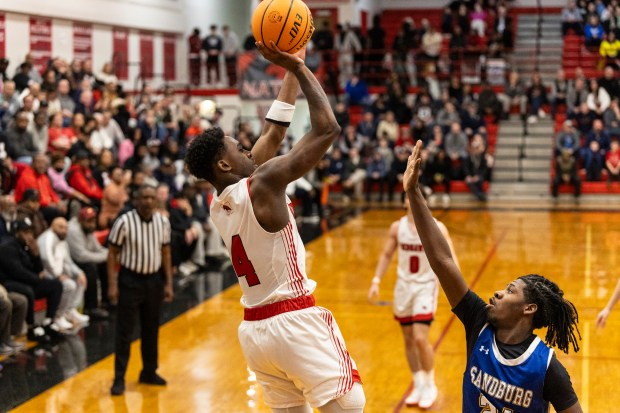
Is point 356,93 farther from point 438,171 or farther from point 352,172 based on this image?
point 438,171

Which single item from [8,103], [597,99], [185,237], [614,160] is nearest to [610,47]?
[597,99]

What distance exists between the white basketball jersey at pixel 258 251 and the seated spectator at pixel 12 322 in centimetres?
588

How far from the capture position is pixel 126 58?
85.0 ft

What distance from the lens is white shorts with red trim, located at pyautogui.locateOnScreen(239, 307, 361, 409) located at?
192 inches

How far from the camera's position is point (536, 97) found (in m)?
26.6

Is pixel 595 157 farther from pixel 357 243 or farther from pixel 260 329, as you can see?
pixel 260 329

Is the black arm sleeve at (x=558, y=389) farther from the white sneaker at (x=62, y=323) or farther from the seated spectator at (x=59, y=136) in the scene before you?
the seated spectator at (x=59, y=136)

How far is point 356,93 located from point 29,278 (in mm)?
18021

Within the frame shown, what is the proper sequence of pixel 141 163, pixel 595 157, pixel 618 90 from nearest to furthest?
pixel 141 163 → pixel 595 157 → pixel 618 90

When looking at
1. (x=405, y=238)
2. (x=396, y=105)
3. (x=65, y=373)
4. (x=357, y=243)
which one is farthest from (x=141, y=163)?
(x=396, y=105)

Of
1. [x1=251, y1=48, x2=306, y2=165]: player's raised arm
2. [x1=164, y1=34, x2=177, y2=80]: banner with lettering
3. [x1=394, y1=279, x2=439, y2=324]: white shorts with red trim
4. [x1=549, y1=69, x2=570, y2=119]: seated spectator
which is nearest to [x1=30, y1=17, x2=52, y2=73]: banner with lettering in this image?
[x1=164, y1=34, x2=177, y2=80]: banner with lettering

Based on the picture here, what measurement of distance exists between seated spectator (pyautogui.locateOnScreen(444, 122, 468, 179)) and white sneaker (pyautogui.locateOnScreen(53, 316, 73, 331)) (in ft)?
47.0

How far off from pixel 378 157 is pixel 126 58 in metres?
7.38

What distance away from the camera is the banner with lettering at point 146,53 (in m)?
26.9
